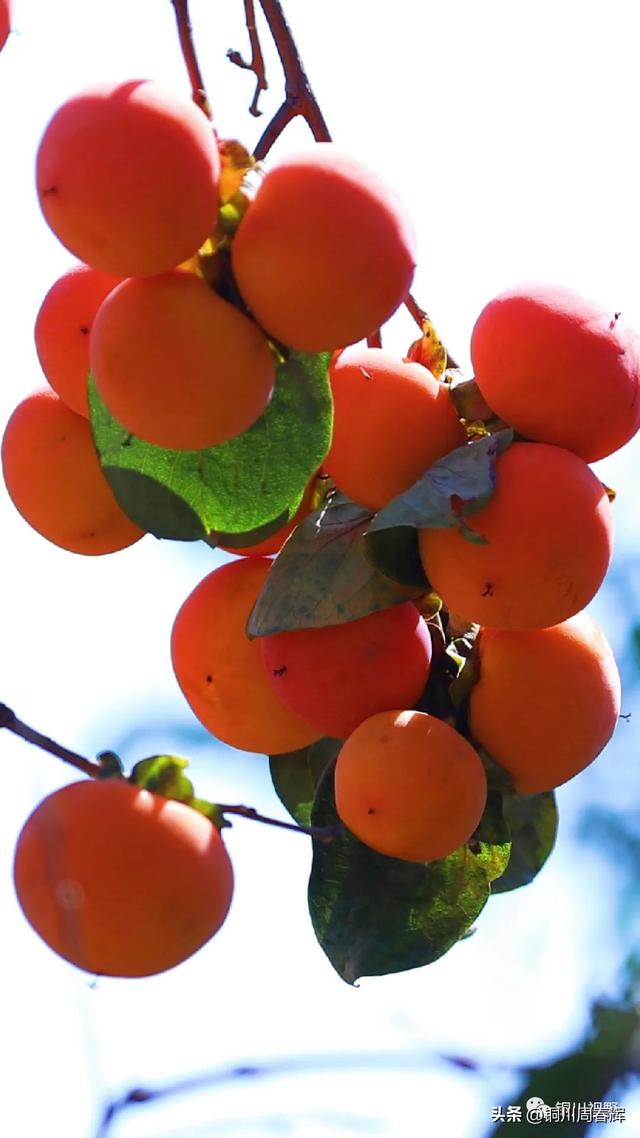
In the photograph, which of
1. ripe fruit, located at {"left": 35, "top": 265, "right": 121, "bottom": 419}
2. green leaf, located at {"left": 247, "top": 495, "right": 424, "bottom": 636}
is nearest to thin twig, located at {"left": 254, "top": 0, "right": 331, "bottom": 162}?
ripe fruit, located at {"left": 35, "top": 265, "right": 121, "bottom": 419}

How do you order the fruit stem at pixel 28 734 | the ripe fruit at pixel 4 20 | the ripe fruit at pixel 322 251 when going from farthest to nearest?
the ripe fruit at pixel 4 20 → the ripe fruit at pixel 322 251 → the fruit stem at pixel 28 734

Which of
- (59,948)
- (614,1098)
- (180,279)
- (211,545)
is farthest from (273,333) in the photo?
(614,1098)

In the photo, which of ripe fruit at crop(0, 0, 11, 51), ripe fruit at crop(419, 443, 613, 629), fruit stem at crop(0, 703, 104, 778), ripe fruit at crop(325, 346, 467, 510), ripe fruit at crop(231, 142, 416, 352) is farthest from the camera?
ripe fruit at crop(0, 0, 11, 51)

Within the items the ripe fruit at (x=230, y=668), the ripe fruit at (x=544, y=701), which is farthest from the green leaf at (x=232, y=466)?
the ripe fruit at (x=544, y=701)

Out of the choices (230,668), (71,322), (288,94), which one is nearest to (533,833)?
(230,668)

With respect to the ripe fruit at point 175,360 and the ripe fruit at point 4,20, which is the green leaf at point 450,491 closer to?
→ the ripe fruit at point 175,360

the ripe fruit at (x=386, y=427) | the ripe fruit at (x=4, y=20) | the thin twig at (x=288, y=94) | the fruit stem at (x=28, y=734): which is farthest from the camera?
the ripe fruit at (x=4, y=20)

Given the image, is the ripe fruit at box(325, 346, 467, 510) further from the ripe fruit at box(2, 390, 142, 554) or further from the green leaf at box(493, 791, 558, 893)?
the green leaf at box(493, 791, 558, 893)
